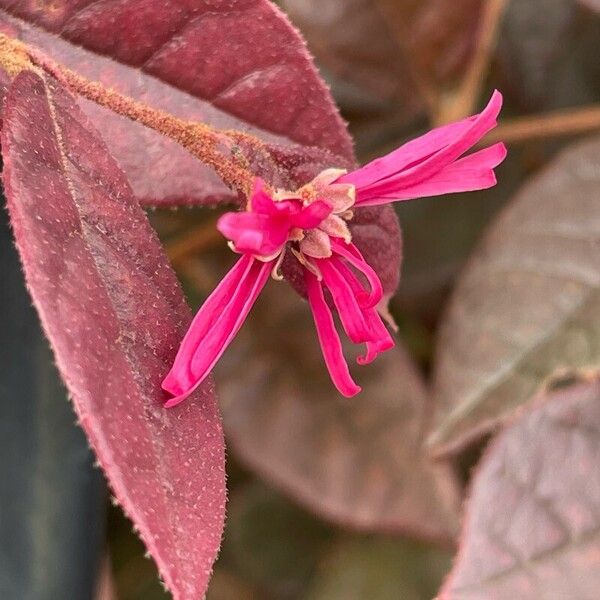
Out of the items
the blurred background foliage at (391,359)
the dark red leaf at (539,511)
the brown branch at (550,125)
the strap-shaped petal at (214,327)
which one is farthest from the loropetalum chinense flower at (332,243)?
the brown branch at (550,125)

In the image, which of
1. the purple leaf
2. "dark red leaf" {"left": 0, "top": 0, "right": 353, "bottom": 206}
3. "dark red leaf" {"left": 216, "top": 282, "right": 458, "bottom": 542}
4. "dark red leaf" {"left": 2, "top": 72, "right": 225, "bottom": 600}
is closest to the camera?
"dark red leaf" {"left": 2, "top": 72, "right": 225, "bottom": 600}

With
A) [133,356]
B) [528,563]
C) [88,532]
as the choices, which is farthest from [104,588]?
[133,356]

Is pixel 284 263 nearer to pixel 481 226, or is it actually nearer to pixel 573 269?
pixel 573 269

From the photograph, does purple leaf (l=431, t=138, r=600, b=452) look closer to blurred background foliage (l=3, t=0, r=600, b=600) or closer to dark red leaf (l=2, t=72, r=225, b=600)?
blurred background foliage (l=3, t=0, r=600, b=600)

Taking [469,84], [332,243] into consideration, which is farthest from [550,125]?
[332,243]

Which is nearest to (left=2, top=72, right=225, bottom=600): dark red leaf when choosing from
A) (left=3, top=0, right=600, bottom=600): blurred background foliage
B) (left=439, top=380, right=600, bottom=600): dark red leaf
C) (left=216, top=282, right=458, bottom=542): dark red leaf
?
(left=439, top=380, right=600, bottom=600): dark red leaf

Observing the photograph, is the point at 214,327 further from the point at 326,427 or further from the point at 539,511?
the point at 326,427
